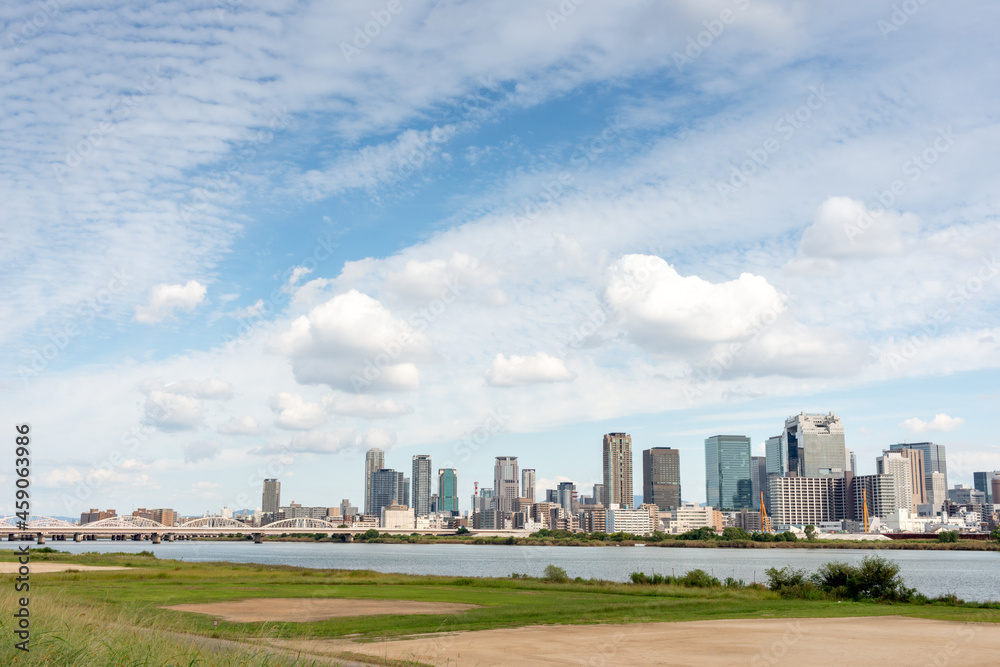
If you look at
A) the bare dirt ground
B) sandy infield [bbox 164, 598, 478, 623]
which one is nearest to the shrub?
the bare dirt ground

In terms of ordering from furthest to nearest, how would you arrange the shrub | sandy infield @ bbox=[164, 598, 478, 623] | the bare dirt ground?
the shrub
sandy infield @ bbox=[164, 598, 478, 623]
the bare dirt ground

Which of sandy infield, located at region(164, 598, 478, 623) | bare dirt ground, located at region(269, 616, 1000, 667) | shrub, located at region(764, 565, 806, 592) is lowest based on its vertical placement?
shrub, located at region(764, 565, 806, 592)

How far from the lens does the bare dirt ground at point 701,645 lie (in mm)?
25328

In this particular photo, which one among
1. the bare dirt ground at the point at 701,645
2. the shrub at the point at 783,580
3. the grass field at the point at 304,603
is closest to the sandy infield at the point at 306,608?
the grass field at the point at 304,603

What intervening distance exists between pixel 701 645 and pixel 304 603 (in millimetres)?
25113

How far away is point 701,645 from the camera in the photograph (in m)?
29.2

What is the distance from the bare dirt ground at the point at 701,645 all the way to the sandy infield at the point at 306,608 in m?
9.20

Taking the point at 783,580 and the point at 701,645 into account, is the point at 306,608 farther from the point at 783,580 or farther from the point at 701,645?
the point at 783,580

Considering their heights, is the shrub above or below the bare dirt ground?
below

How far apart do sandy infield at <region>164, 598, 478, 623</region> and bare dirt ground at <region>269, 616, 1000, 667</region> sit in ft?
30.2

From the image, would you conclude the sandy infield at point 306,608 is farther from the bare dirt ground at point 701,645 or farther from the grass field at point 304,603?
the bare dirt ground at point 701,645

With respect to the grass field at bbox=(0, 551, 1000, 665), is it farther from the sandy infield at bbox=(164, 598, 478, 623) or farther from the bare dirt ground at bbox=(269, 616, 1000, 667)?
the bare dirt ground at bbox=(269, 616, 1000, 667)

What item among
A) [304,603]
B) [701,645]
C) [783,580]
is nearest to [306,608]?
[304,603]

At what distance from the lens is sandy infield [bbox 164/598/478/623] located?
3784 centimetres
